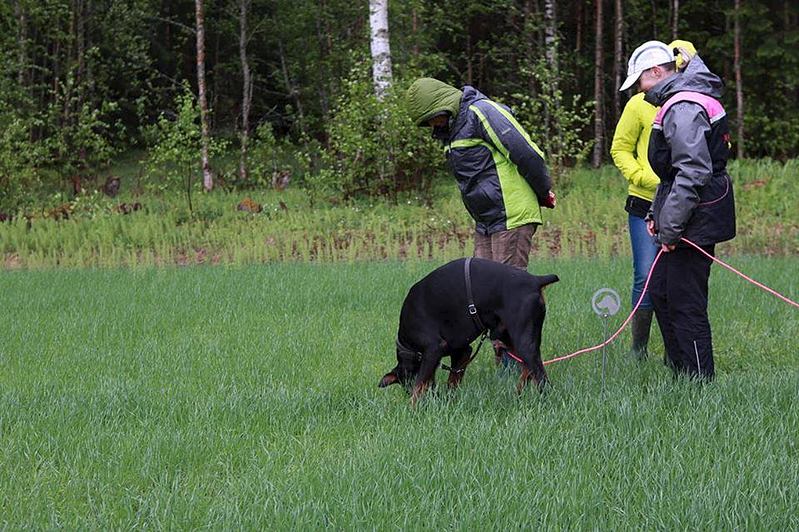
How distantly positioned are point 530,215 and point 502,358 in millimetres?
984

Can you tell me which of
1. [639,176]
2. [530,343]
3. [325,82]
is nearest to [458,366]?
[530,343]

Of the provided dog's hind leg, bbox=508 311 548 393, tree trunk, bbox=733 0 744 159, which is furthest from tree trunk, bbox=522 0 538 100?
dog's hind leg, bbox=508 311 548 393

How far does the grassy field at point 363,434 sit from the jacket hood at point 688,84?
1.64 meters

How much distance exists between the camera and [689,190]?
15.7 feet

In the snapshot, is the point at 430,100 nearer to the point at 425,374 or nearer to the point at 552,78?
the point at 425,374

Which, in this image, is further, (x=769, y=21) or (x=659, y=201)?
(x=769, y=21)

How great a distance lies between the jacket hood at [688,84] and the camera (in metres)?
4.90

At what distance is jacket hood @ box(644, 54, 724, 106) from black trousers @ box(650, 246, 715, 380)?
2.84 feet

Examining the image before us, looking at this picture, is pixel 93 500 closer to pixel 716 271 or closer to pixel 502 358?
pixel 502 358

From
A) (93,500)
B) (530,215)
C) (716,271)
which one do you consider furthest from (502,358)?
(716,271)

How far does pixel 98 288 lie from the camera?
9820 mm

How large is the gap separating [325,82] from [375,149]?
840 cm

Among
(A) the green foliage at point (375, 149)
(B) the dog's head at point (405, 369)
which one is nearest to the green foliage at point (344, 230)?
(A) the green foliage at point (375, 149)

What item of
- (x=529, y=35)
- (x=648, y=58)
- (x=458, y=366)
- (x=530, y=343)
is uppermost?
(x=529, y=35)
